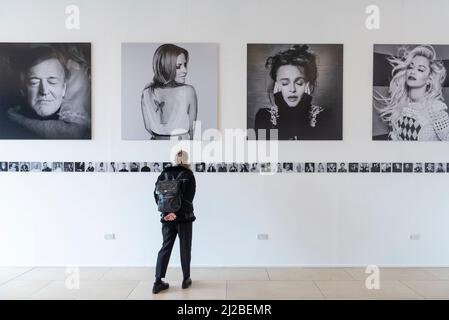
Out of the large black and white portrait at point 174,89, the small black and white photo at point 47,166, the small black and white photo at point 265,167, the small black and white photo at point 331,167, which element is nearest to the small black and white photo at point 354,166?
the small black and white photo at point 331,167

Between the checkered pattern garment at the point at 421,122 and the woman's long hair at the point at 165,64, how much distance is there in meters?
3.00

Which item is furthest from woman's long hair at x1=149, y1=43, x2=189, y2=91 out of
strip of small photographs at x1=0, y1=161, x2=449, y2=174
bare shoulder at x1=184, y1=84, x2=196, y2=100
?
strip of small photographs at x1=0, y1=161, x2=449, y2=174

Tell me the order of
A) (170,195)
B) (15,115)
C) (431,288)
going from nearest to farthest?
(170,195)
(431,288)
(15,115)

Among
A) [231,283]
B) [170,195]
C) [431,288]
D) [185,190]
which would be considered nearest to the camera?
[170,195]

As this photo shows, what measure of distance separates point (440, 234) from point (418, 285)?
1037 millimetres

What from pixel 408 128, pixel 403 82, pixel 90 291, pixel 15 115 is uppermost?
pixel 403 82

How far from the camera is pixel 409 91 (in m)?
4.98

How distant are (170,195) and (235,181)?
120 centimetres

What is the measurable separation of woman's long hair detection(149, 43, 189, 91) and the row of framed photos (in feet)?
0.04

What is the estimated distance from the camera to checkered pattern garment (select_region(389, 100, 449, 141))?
4984 mm

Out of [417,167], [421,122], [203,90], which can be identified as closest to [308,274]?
[417,167]

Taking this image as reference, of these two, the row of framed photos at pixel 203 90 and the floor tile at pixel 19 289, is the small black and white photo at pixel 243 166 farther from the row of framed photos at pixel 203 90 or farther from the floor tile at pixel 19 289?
the floor tile at pixel 19 289

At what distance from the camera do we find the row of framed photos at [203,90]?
16.3 feet

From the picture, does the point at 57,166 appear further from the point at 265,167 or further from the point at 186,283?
the point at 265,167
